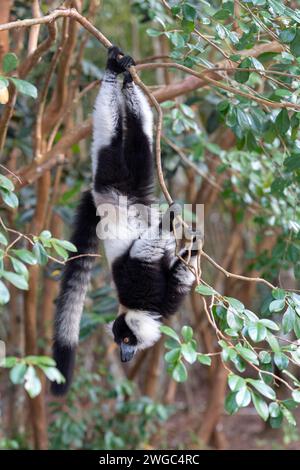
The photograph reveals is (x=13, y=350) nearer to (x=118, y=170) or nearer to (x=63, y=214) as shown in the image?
(x=63, y=214)

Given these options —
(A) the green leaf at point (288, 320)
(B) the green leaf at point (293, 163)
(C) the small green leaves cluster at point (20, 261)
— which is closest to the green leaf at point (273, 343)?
(A) the green leaf at point (288, 320)

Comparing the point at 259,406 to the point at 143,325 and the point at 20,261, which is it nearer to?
the point at 20,261

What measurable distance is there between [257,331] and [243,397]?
0.74ft

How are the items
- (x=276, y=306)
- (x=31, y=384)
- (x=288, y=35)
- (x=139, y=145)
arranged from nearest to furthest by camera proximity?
(x=31, y=384) → (x=276, y=306) → (x=288, y=35) → (x=139, y=145)

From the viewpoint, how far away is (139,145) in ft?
10.6

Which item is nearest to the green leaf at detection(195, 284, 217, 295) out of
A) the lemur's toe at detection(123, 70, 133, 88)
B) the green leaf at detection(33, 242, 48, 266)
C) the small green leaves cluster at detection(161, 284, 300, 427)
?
the small green leaves cluster at detection(161, 284, 300, 427)

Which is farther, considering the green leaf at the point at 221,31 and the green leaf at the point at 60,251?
the green leaf at the point at 221,31

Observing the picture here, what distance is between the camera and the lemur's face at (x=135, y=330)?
3186 millimetres

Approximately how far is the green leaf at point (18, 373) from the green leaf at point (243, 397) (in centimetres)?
64

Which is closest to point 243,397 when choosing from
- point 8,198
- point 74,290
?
point 8,198

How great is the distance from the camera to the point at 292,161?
2703 mm

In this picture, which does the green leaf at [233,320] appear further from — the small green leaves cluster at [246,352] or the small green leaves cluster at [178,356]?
the small green leaves cluster at [178,356]

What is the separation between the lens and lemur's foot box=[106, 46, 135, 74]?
288 cm
